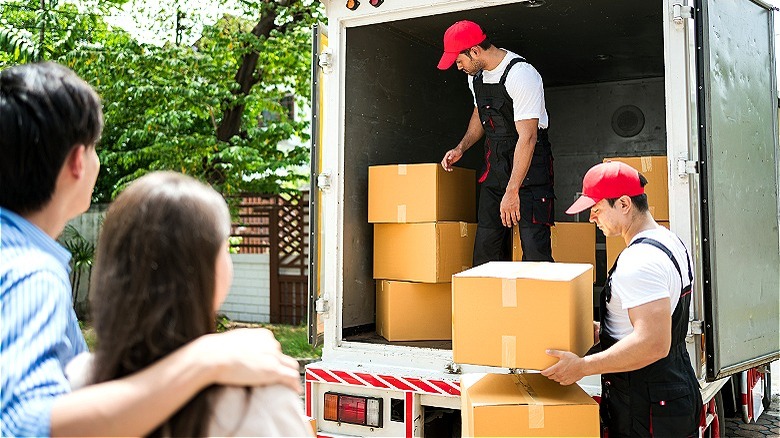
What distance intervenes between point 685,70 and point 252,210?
8.53m

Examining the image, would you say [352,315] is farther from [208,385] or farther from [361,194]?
[208,385]

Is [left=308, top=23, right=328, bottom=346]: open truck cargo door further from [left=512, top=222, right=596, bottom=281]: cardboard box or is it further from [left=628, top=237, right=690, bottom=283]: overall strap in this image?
[left=628, top=237, right=690, bottom=283]: overall strap

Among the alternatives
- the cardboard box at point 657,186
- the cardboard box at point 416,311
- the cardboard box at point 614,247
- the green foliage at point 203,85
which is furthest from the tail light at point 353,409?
the green foliage at point 203,85

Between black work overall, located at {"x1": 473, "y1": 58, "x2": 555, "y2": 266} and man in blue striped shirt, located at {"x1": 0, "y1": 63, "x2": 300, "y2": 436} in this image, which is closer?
man in blue striped shirt, located at {"x1": 0, "y1": 63, "x2": 300, "y2": 436}

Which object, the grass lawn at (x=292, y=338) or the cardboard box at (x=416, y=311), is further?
the grass lawn at (x=292, y=338)

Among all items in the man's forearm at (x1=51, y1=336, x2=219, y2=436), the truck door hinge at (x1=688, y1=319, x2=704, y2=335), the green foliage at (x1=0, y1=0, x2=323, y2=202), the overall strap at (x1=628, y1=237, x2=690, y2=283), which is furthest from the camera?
the green foliage at (x1=0, y1=0, x2=323, y2=202)

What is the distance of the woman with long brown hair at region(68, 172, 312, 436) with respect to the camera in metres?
1.02

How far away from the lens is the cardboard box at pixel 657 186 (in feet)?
11.2

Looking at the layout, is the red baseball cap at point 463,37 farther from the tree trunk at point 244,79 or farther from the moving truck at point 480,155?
the tree trunk at point 244,79

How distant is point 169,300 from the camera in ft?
3.37

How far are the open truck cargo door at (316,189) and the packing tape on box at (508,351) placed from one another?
1446 mm

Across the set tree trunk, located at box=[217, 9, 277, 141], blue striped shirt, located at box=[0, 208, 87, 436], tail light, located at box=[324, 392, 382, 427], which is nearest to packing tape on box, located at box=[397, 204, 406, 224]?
tail light, located at box=[324, 392, 382, 427]

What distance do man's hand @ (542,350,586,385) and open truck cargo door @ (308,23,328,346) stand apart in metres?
1.61

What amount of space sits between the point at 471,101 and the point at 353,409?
290cm
